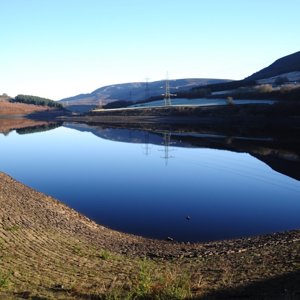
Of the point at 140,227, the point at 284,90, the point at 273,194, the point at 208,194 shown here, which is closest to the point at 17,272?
the point at 140,227

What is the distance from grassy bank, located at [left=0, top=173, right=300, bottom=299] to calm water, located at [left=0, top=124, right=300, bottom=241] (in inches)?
151

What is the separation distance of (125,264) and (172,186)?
779 inches

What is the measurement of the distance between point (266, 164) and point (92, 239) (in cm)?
2931

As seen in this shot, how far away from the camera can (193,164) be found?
4478 cm

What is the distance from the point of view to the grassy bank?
381 inches

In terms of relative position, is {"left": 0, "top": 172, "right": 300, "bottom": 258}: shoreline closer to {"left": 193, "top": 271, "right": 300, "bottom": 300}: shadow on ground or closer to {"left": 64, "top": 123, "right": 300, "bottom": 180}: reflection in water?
{"left": 193, "top": 271, "right": 300, "bottom": 300}: shadow on ground

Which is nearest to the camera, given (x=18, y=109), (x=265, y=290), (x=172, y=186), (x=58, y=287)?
(x=265, y=290)

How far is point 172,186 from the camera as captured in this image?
33.1m

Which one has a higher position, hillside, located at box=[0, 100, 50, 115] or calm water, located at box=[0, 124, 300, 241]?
hillside, located at box=[0, 100, 50, 115]

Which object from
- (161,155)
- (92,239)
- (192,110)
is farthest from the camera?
(192,110)

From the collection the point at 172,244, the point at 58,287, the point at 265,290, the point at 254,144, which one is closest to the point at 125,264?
the point at 58,287

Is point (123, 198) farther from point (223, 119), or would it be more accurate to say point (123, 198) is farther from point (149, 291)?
point (223, 119)

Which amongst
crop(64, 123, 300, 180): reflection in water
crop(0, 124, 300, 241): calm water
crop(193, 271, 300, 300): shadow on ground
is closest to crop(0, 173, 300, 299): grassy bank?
crop(193, 271, 300, 300): shadow on ground

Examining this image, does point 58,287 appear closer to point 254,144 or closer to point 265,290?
point 265,290
